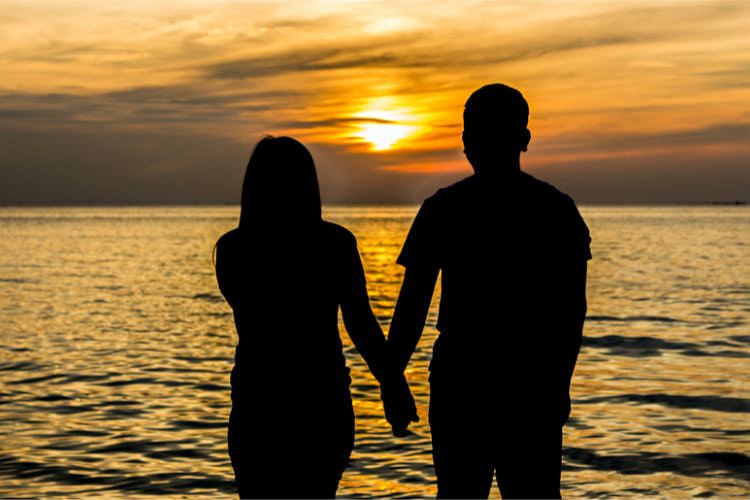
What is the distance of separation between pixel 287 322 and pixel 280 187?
57 centimetres

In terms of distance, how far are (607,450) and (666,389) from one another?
15.3 feet

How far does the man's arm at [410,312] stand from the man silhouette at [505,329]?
0.17m

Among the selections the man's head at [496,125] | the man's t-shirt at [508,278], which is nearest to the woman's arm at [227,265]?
the man's t-shirt at [508,278]

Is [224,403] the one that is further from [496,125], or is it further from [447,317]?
[496,125]

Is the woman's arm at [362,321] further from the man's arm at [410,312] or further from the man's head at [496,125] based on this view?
Answer: the man's head at [496,125]

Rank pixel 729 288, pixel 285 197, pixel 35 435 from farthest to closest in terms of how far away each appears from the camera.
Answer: pixel 729 288 < pixel 35 435 < pixel 285 197

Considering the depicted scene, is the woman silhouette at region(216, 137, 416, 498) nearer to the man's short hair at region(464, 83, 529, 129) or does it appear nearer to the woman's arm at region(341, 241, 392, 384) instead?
the woman's arm at region(341, 241, 392, 384)

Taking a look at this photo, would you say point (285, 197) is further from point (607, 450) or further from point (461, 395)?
point (607, 450)

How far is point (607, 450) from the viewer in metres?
11.3

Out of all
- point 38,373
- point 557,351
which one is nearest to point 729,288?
point 38,373

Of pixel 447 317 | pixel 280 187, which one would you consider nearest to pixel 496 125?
pixel 447 317

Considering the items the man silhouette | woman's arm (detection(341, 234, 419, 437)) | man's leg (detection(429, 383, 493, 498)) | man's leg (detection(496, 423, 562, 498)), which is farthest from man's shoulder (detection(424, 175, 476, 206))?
man's leg (detection(496, 423, 562, 498))

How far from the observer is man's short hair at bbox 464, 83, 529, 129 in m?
4.25

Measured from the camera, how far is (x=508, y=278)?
4113 mm
